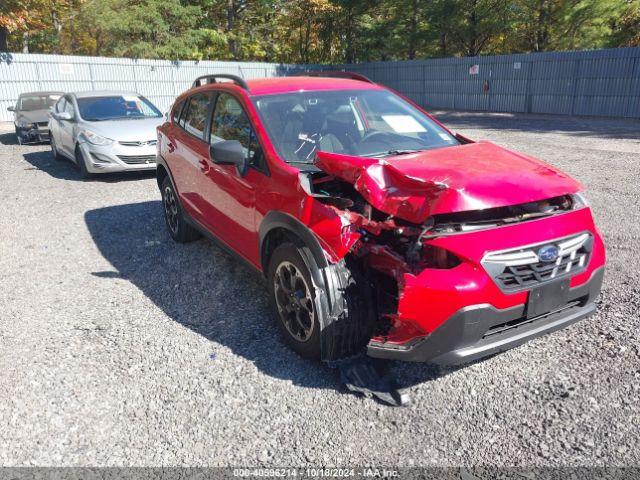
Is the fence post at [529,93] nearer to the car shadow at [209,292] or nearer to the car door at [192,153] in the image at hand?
the car shadow at [209,292]

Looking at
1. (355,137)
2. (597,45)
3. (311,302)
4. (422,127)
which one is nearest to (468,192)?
(311,302)

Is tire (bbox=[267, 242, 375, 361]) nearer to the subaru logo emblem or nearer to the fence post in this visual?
the subaru logo emblem

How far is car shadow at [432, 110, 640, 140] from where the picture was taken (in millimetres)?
14219

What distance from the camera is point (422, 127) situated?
4266 millimetres

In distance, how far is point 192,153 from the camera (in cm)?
492

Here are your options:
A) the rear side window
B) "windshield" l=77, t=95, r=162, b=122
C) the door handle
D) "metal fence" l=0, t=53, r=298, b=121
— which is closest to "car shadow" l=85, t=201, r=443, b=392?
the door handle

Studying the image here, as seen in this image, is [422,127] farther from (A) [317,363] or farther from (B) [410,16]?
(B) [410,16]

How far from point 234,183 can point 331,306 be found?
1.49 m

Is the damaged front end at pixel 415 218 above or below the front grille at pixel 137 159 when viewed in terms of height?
above

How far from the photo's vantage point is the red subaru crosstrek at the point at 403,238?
Result: 2.71m

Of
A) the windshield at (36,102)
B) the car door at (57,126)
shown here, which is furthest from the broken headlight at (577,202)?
the windshield at (36,102)

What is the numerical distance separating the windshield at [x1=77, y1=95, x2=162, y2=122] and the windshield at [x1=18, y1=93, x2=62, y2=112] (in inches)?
197

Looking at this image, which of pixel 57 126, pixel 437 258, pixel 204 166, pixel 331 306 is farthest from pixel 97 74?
pixel 437 258

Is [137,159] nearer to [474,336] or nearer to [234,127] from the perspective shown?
[234,127]
